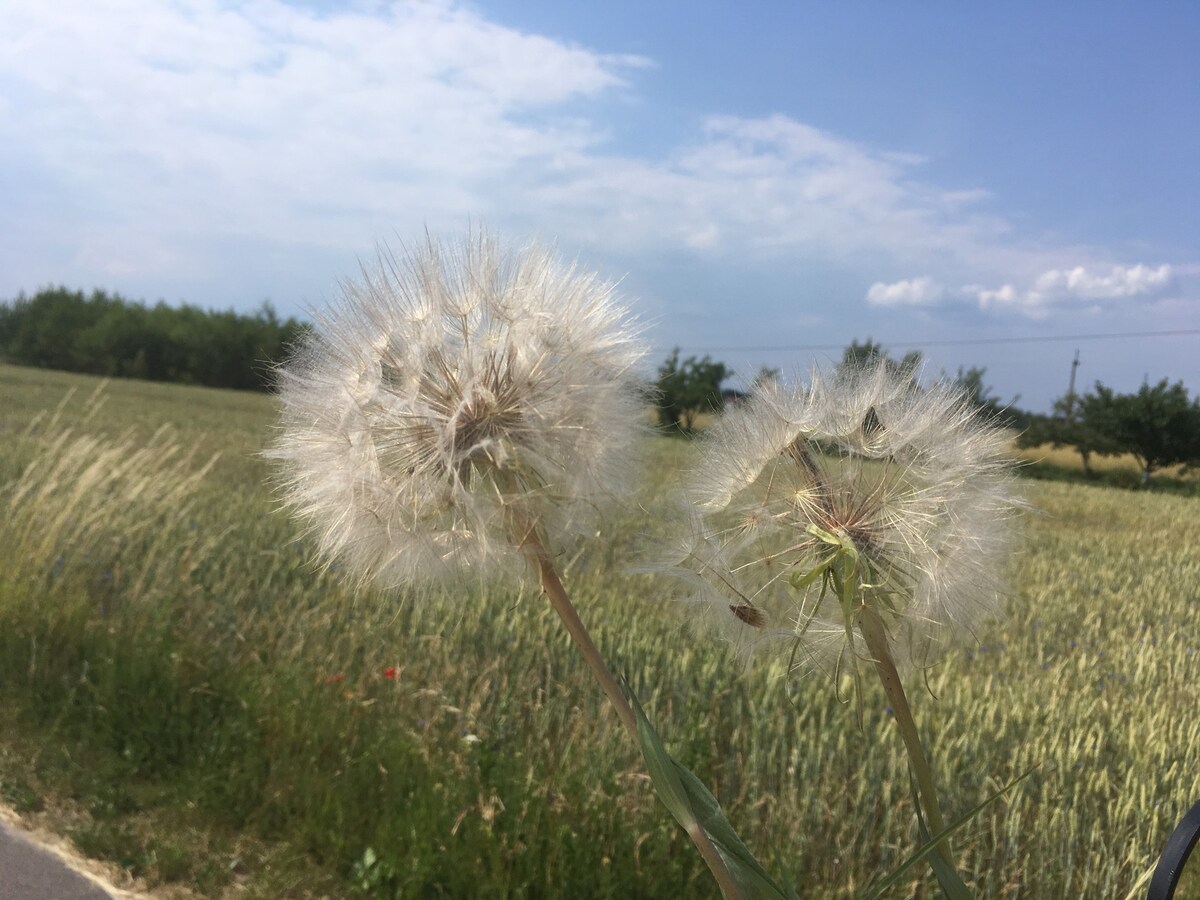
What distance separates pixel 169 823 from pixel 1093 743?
414 centimetres

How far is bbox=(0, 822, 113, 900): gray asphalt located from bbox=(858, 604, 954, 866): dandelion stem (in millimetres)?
3926

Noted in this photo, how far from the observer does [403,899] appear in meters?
3.57

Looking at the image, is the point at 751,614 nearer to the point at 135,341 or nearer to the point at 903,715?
the point at 903,715

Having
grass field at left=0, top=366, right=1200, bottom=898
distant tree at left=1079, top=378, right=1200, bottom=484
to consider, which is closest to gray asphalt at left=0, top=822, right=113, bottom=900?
grass field at left=0, top=366, right=1200, bottom=898

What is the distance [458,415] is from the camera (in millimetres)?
1238

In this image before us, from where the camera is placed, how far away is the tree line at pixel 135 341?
73.8m

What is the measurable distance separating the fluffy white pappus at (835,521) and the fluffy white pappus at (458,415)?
164 millimetres

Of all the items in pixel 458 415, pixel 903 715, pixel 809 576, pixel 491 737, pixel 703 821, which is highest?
pixel 458 415

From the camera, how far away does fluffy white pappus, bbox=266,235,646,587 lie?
3.90 feet

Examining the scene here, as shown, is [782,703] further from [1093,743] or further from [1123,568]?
[1123,568]

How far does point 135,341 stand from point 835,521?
273ft

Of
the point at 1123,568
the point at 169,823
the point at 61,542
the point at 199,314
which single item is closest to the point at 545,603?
the point at 169,823

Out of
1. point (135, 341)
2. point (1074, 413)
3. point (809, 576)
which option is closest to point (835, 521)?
point (809, 576)

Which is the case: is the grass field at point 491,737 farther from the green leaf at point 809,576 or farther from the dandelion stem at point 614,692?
the dandelion stem at point 614,692
